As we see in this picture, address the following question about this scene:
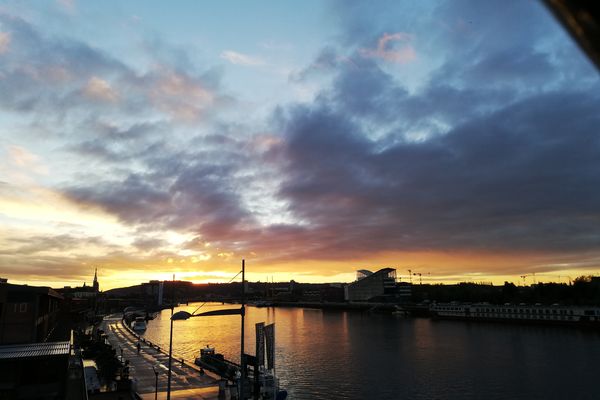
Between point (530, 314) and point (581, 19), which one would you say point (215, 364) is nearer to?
point (581, 19)

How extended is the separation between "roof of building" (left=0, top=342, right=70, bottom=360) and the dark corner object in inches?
1931

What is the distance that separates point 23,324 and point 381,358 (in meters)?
62.6

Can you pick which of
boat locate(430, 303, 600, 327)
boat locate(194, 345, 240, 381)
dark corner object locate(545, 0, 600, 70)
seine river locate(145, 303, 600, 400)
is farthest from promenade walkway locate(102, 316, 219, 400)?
boat locate(430, 303, 600, 327)

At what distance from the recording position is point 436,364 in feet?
257

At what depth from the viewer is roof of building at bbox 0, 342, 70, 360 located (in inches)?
1634

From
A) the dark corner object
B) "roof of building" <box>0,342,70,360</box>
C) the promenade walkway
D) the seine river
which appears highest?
the dark corner object

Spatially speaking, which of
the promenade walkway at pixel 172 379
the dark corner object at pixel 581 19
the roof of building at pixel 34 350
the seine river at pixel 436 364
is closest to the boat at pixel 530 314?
the seine river at pixel 436 364

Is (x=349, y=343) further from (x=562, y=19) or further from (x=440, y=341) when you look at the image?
(x=562, y=19)

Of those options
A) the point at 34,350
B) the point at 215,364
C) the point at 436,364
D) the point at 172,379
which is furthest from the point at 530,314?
Result: the point at 34,350

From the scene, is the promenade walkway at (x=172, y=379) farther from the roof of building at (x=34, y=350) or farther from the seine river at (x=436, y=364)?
the seine river at (x=436, y=364)

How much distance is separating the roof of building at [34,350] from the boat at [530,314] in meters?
146

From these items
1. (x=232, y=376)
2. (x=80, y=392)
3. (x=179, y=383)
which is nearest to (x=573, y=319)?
(x=232, y=376)

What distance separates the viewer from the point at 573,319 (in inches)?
5586

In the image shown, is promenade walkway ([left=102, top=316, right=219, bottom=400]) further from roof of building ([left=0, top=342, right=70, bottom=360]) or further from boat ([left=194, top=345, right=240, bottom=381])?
roof of building ([left=0, top=342, right=70, bottom=360])
